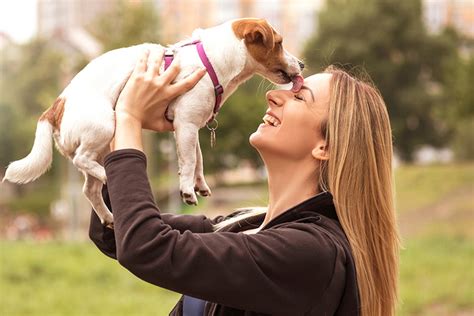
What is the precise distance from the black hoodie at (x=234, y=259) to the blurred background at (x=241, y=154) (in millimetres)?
4392

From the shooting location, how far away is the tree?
17375mm

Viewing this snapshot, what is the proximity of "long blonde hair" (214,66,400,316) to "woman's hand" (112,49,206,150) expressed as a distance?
32cm

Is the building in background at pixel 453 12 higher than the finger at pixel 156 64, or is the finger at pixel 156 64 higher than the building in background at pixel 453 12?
the finger at pixel 156 64

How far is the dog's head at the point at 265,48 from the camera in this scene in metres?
1.35

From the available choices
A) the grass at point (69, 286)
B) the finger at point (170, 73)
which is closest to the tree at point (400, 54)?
the grass at point (69, 286)

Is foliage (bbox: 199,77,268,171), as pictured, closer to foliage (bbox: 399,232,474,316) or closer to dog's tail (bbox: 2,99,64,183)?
foliage (bbox: 399,232,474,316)

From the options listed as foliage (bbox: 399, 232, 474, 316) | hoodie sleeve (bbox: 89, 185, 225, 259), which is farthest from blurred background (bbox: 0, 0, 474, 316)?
hoodie sleeve (bbox: 89, 185, 225, 259)

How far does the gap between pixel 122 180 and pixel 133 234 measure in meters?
0.09

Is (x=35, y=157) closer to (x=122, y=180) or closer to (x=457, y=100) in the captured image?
(x=122, y=180)

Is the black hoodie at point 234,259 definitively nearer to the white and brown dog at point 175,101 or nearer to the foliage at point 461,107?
the white and brown dog at point 175,101

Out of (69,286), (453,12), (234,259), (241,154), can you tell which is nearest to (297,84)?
(234,259)

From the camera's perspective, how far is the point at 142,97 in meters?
1.29

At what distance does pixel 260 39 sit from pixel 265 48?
18mm

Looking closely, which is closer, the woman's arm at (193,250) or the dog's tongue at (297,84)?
the woman's arm at (193,250)
